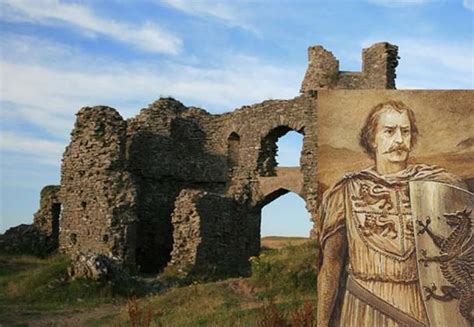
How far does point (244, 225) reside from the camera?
20938 millimetres

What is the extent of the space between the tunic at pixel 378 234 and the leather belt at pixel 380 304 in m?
0.03

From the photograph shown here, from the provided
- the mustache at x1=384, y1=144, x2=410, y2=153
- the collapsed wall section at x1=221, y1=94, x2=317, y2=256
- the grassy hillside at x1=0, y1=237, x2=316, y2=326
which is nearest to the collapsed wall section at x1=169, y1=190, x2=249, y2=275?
the grassy hillside at x1=0, y1=237, x2=316, y2=326

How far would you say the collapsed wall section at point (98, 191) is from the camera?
1878 cm

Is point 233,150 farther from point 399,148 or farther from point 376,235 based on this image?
point 376,235

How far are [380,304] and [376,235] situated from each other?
1.91ft

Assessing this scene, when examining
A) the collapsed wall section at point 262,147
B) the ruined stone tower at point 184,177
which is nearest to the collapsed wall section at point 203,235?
the ruined stone tower at point 184,177

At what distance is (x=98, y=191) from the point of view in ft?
64.0

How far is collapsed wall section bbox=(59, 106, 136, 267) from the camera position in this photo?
1878cm

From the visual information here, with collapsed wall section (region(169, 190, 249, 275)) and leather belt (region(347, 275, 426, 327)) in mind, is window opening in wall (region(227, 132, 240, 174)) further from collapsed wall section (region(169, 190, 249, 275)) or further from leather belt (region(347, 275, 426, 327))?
leather belt (region(347, 275, 426, 327))

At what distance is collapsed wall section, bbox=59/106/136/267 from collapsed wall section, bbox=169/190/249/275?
1.25 metres

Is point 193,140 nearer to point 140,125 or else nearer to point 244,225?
point 140,125

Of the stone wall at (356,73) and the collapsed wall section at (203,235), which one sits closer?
the collapsed wall section at (203,235)

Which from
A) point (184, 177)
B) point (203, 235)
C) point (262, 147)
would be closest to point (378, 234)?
point (203, 235)

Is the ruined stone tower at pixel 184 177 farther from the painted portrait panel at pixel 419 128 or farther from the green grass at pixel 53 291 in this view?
the painted portrait panel at pixel 419 128
